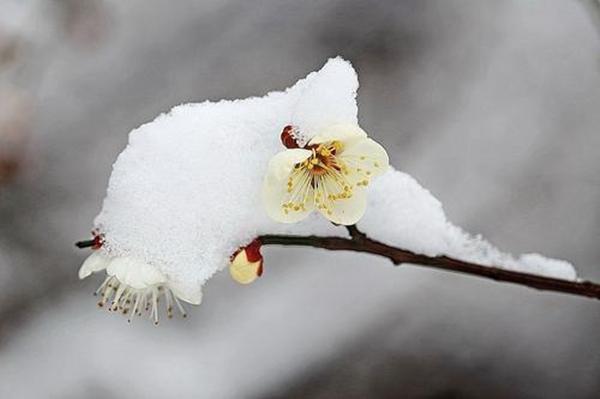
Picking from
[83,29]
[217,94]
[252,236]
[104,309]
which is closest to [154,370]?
[104,309]

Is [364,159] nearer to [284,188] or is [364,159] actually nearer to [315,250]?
[284,188]

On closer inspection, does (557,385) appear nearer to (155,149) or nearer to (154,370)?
(154,370)

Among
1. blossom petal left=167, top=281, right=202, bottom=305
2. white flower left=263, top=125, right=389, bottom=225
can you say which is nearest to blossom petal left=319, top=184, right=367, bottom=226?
white flower left=263, top=125, right=389, bottom=225

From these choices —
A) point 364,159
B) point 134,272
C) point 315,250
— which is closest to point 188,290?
point 134,272

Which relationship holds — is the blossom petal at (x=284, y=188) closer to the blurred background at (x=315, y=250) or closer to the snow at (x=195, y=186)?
the snow at (x=195, y=186)

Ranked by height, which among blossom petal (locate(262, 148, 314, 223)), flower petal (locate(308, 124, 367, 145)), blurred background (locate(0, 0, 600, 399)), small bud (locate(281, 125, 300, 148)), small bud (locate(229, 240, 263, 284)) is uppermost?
blurred background (locate(0, 0, 600, 399))

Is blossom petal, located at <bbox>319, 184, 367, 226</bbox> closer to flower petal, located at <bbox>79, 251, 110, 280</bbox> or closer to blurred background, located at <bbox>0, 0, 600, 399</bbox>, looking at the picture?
flower petal, located at <bbox>79, 251, 110, 280</bbox>
